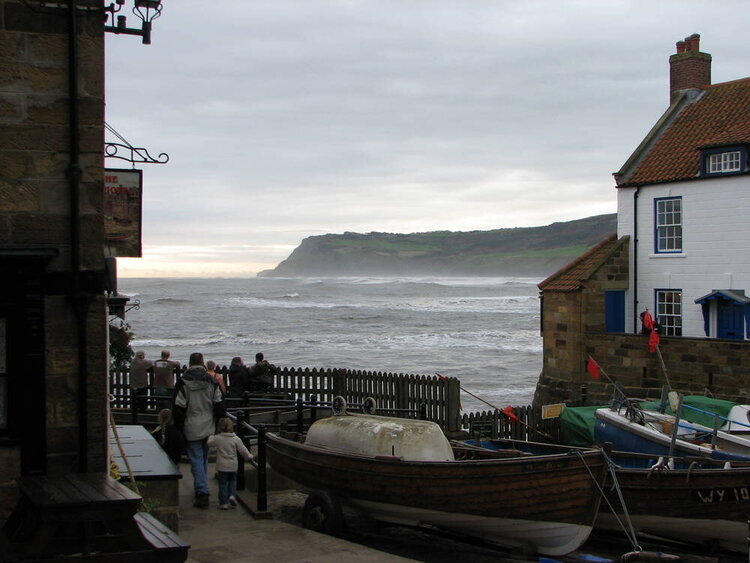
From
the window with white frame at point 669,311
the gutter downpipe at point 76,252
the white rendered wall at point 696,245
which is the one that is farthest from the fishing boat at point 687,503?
the window with white frame at point 669,311

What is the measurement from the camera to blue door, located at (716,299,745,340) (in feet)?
81.3

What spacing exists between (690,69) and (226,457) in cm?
2539

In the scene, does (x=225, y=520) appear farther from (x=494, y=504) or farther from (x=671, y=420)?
(x=671, y=420)

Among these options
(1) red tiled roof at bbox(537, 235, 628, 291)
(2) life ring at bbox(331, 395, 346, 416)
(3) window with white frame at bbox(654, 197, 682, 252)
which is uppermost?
(3) window with white frame at bbox(654, 197, 682, 252)

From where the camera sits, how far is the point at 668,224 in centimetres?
2694

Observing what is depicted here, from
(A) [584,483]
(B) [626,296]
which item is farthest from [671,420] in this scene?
(B) [626,296]

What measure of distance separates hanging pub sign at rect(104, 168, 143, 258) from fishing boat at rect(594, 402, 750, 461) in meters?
9.14

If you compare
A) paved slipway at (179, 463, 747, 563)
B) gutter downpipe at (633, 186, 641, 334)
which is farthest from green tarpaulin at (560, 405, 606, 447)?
gutter downpipe at (633, 186, 641, 334)

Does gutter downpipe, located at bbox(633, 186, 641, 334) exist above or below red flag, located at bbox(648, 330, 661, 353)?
above

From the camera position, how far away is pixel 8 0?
7.33m

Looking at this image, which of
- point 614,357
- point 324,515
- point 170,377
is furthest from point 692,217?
point 324,515

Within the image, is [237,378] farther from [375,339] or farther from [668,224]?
[375,339]

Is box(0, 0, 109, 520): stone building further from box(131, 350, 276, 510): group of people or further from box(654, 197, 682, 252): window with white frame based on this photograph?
box(654, 197, 682, 252): window with white frame

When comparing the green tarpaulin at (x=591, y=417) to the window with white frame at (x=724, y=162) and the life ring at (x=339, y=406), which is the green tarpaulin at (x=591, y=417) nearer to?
the life ring at (x=339, y=406)
